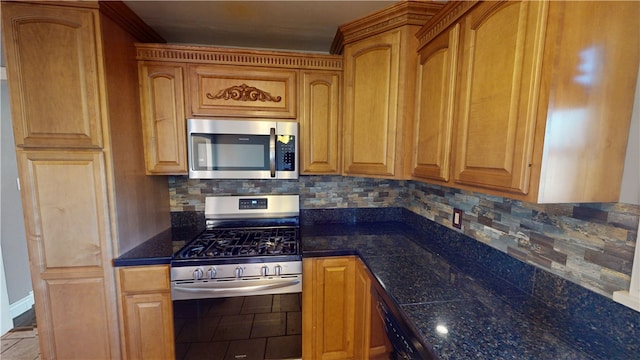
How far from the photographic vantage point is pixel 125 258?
1352 millimetres

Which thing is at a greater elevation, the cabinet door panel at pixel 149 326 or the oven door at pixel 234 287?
the oven door at pixel 234 287

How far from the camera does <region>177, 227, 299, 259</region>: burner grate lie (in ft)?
4.75

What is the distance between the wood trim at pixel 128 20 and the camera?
128 centimetres

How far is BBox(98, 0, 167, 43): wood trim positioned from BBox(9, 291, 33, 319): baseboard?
8.60ft

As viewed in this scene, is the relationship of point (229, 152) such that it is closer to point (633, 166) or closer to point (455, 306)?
point (455, 306)

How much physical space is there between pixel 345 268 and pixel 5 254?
3.00 m

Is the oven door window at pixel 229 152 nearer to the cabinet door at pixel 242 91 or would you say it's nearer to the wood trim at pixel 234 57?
the cabinet door at pixel 242 91

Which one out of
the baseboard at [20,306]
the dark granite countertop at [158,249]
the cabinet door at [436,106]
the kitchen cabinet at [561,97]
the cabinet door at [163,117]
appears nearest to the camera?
the kitchen cabinet at [561,97]

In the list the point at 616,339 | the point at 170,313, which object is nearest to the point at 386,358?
the point at 616,339

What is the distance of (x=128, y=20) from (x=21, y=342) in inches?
103

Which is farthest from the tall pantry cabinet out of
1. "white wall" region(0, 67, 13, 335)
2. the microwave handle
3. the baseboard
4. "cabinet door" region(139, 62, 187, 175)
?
the baseboard

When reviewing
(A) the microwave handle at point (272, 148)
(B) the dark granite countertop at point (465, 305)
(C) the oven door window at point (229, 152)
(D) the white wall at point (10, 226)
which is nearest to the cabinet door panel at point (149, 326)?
(B) the dark granite countertop at point (465, 305)

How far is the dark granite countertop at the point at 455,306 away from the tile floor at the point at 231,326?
42cm

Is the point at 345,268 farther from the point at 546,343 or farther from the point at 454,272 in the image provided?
the point at 546,343
